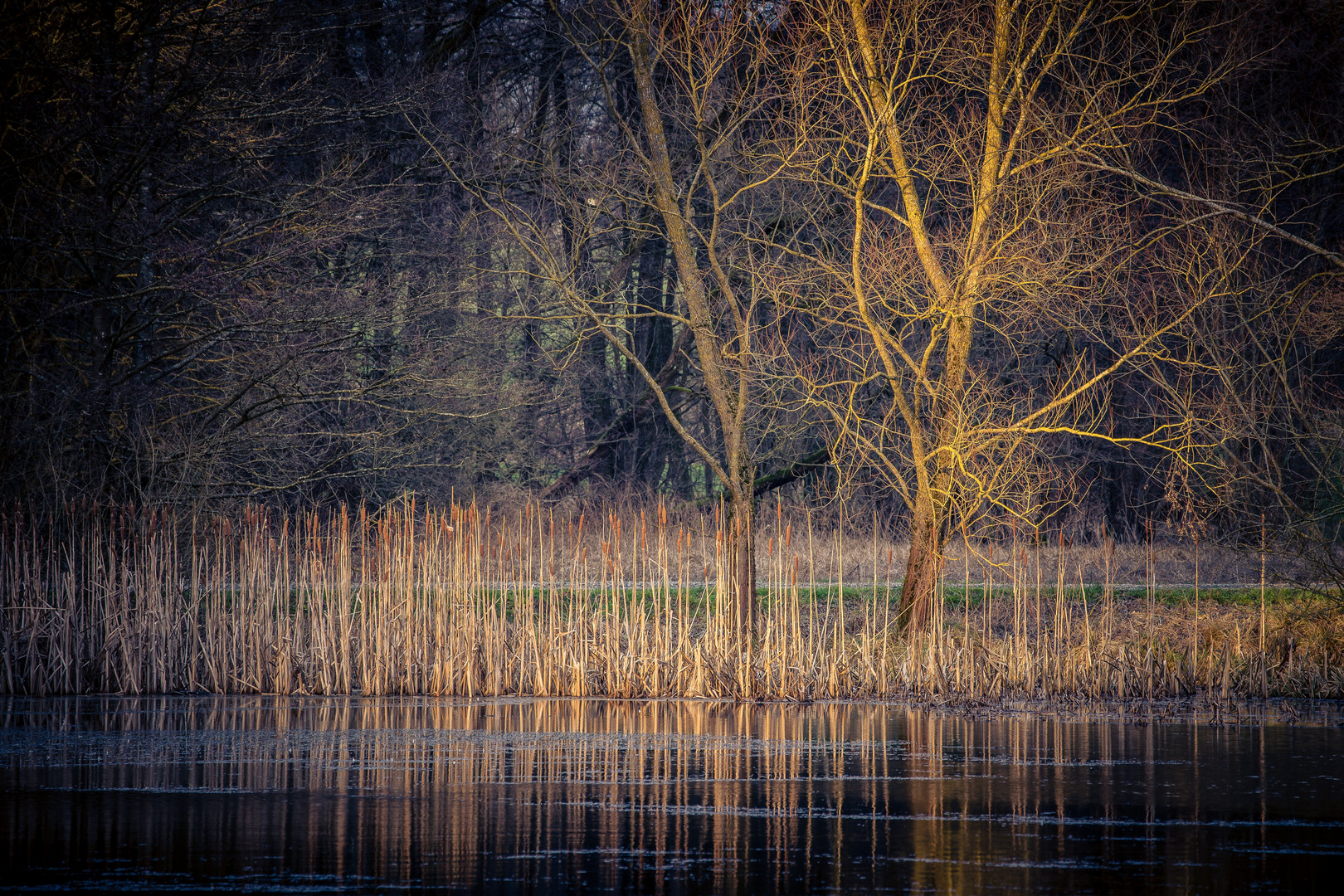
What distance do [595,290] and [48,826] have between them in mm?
14646

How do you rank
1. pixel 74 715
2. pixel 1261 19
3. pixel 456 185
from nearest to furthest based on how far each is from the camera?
1. pixel 74 715
2. pixel 1261 19
3. pixel 456 185

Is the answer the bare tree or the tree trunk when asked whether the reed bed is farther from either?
the bare tree

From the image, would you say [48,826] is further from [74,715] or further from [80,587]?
[80,587]

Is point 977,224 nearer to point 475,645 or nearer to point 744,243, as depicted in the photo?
point 744,243

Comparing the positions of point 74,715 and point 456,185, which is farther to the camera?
point 456,185

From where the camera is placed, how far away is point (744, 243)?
Answer: 18391 mm

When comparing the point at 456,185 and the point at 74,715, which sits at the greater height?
the point at 456,185

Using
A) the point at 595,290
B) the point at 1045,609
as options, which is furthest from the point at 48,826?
the point at 595,290

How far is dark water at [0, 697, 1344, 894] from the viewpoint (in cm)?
631

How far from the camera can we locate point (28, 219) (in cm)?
1533

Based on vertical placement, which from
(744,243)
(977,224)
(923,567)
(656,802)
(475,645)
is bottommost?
(656,802)

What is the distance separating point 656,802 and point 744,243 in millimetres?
11470

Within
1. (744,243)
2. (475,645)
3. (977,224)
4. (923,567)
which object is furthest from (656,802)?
(744,243)

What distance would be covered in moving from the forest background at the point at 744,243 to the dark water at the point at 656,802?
11.7ft
